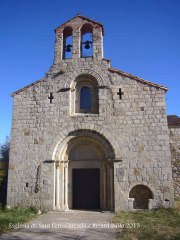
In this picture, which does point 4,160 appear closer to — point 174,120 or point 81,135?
point 81,135

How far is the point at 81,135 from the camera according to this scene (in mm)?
10781

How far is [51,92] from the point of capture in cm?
1141

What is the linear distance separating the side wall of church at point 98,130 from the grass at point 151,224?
706 mm

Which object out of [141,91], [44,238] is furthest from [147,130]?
[44,238]

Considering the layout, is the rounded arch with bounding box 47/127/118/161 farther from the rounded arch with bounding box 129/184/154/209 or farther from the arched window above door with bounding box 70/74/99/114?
the rounded arch with bounding box 129/184/154/209

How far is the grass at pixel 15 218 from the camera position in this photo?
6917 mm

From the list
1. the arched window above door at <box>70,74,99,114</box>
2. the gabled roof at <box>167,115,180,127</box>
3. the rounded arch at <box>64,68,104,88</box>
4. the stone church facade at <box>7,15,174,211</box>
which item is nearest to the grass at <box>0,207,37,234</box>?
the stone church facade at <box>7,15,174,211</box>

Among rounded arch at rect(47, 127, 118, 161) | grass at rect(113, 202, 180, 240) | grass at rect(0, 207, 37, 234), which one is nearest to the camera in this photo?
grass at rect(113, 202, 180, 240)

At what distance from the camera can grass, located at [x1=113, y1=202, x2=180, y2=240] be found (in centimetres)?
593

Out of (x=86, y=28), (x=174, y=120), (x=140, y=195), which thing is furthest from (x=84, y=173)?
(x=86, y=28)

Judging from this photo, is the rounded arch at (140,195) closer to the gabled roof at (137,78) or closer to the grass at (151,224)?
the grass at (151,224)

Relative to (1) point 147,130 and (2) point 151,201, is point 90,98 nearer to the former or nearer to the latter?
(1) point 147,130

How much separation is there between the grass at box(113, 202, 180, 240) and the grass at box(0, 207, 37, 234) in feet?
9.95

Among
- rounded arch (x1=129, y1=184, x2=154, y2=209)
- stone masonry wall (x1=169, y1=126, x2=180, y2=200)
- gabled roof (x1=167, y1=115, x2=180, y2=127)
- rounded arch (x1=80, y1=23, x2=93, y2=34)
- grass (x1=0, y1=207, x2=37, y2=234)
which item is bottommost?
grass (x1=0, y1=207, x2=37, y2=234)
